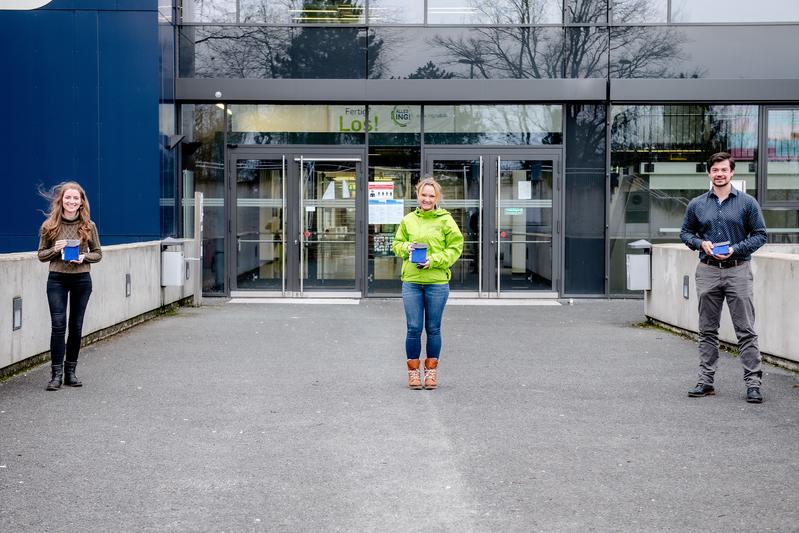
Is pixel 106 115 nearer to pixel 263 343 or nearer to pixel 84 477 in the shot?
pixel 263 343

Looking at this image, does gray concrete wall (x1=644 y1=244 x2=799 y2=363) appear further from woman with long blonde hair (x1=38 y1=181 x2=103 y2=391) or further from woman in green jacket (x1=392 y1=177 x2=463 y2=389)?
woman with long blonde hair (x1=38 y1=181 x2=103 y2=391)

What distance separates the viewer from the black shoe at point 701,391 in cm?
842

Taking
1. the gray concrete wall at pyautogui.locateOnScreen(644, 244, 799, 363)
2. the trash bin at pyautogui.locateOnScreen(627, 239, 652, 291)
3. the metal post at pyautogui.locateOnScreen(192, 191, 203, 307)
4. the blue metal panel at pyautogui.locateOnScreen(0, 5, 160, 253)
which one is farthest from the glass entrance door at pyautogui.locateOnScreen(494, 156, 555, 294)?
the blue metal panel at pyautogui.locateOnScreen(0, 5, 160, 253)

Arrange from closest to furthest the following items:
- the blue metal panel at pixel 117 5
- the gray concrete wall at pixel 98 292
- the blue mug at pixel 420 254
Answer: the blue mug at pixel 420 254, the gray concrete wall at pixel 98 292, the blue metal panel at pixel 117 5

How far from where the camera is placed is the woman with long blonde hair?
8.83 meters

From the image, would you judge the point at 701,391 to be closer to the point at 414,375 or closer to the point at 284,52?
the point at 414,375

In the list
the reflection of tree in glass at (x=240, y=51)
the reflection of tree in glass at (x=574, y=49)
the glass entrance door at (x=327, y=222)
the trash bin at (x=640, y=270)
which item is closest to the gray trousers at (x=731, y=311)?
the trash bin at (x=640, y=270)

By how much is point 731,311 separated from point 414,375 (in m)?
2.67

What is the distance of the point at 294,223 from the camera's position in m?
18.3

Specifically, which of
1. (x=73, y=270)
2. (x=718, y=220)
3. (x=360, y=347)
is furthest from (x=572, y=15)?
(x=73, y=270)

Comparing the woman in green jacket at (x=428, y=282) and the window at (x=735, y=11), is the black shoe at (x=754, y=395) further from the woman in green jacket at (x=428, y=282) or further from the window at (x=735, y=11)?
the window at (x=735, y=11)

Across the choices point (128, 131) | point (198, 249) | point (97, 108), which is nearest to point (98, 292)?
point (198, 249)

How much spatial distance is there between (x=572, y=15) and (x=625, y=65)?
1286 millimetres

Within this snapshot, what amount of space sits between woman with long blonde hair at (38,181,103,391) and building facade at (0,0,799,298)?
9.19m
